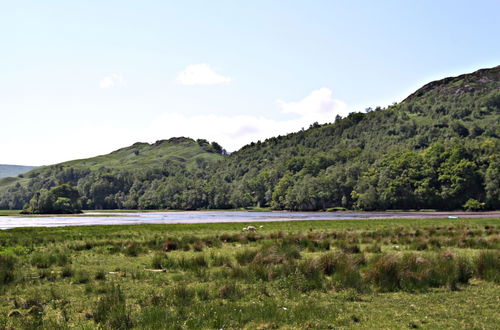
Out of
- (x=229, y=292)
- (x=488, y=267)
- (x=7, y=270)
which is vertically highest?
(x=7, y=270)

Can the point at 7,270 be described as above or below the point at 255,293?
above

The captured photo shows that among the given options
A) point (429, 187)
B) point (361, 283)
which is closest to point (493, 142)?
point (429, 187)

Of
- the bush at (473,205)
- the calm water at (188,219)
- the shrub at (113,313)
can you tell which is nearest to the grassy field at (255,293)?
the shrub at (113,313)

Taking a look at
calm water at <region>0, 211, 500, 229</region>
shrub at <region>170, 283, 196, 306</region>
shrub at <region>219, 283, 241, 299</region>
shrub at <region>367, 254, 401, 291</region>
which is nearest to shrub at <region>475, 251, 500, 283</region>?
shrub at <region>367, 254, 401, 291</region>

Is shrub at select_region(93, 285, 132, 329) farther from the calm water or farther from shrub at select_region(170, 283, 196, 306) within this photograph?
the calm water

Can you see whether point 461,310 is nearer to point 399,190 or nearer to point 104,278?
point 104,278

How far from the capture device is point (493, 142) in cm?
14925

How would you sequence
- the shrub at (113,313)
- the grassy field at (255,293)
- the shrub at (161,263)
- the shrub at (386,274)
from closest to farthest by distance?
the shrub at (113,313), the grassy field at (255,293), the shrub at (386,274), the shrub at (161,263)

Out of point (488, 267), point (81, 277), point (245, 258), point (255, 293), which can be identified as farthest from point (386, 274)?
point (81, 277)

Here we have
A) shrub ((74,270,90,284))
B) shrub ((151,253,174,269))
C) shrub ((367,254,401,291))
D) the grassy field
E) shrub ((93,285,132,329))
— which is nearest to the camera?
shrub ((93,285,132,329))

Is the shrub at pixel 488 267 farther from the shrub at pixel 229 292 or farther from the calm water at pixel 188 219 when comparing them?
the calm water at pixel 188 219

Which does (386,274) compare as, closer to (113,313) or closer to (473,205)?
(113,313)

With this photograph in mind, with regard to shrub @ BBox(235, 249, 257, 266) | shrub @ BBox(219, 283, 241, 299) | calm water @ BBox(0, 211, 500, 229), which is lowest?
calm water @ BBox(0, 211, 500, 229)

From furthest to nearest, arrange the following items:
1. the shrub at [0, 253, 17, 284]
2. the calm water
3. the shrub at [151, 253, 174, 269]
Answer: the calm water, the shrub at [151, 253, 174, 269], the shrub at [0, 253, 17, 284]
